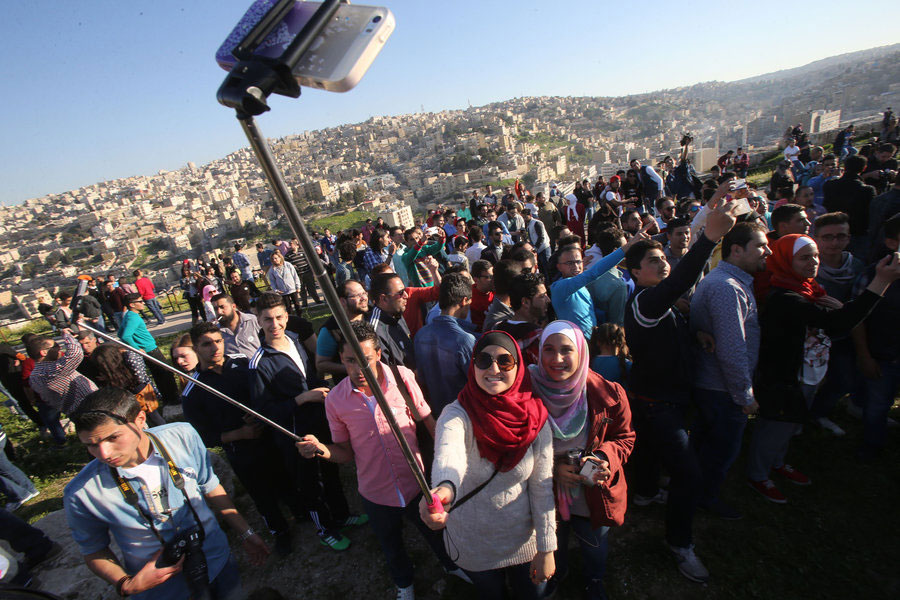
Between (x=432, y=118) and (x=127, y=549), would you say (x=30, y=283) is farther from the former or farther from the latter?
(x=432, y=118)

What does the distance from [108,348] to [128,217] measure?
120 meters

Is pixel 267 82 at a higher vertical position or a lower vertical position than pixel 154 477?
higher

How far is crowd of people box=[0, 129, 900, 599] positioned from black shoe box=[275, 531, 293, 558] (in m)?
0.01

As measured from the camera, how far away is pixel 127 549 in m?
2.10

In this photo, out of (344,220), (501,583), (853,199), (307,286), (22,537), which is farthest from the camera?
(344,220)

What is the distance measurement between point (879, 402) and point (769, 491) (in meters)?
1.12

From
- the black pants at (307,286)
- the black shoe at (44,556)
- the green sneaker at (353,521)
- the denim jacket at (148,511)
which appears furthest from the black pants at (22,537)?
the black pants at (307,286)

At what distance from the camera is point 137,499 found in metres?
2.06

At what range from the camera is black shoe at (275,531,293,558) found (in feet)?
11.1

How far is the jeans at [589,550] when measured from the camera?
2318 mm

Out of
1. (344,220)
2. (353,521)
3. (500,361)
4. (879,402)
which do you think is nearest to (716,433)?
(879,402)

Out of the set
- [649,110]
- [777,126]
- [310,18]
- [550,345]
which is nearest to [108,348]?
[550,345]

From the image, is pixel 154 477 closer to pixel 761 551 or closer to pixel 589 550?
pixel 589 550

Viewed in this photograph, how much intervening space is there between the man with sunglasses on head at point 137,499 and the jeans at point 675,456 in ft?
8.61
